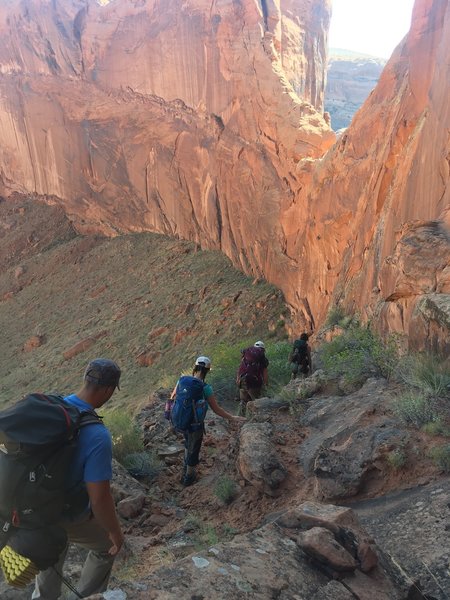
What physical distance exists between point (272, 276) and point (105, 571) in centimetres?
1400

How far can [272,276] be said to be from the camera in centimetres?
1642

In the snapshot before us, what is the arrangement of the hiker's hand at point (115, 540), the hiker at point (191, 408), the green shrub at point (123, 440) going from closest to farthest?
the hiker's hand at point (115, 540) → the hiker at point (191, 408) → the green shrub at point (123, 440)

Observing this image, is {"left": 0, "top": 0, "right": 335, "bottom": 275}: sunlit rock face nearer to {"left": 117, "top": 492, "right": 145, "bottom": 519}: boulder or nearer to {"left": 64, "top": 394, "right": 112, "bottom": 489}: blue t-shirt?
{"left": 117, "top": 492, "right": 145, "bottom": 519}: boulder

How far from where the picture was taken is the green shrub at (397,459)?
370 cm

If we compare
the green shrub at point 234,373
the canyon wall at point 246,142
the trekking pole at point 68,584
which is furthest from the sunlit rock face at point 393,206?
the trekking pole at point 68,584

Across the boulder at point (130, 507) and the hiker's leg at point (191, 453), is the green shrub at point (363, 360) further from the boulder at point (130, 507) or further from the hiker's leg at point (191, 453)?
the boulder at point (130, 507)

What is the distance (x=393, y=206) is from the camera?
8.20m

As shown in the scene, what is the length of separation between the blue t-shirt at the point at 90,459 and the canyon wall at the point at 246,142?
3556 mm

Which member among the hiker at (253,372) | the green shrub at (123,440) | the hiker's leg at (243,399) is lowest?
the hiker's leg at (243,399)

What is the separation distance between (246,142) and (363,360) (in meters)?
12.7

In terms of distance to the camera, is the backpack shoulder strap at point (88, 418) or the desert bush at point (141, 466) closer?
the backpack shoulder strap at point (88, 418)

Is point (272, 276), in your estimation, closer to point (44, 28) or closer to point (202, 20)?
point (202, 20)

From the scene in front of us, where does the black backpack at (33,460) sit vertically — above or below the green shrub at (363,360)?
above

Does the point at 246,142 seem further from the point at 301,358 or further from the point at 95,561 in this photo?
the point at 95,561
